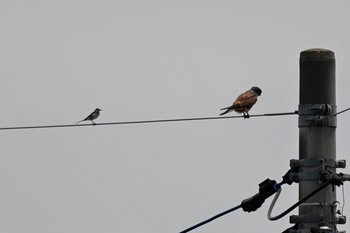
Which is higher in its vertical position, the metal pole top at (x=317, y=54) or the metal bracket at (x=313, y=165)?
the metal pole top at (x=317, y=54)

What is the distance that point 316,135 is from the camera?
1160 cm

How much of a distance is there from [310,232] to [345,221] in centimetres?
43

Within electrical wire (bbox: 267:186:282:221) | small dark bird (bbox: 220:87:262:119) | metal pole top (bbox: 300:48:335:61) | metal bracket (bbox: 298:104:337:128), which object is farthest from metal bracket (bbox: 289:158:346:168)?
small dark bird (bbox: 220:87:262:119)

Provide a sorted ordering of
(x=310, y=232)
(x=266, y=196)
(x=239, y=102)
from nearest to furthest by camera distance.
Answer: (x=310, y=232)
(x=266, y=196)
(x=239, y=102)

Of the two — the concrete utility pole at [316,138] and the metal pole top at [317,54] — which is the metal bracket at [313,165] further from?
the metal pole top at [317,54]

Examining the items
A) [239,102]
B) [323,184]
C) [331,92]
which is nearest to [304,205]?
[323,184]

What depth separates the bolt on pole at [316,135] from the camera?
451 inches

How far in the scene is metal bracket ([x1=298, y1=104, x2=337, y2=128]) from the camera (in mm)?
11578

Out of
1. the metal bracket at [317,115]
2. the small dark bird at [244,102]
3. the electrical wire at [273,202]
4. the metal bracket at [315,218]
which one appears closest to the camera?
the metal bracket at [315,218]

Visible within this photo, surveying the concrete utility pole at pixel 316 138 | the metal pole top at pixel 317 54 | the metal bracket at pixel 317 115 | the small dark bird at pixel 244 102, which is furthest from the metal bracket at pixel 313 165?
the small dark bird at pixel 244 102

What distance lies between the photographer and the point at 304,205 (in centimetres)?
1151

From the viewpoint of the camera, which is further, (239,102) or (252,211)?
(239,102)

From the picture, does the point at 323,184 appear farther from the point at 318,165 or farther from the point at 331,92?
the point at 331,92

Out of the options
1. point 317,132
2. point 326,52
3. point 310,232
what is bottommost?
point 310,232
